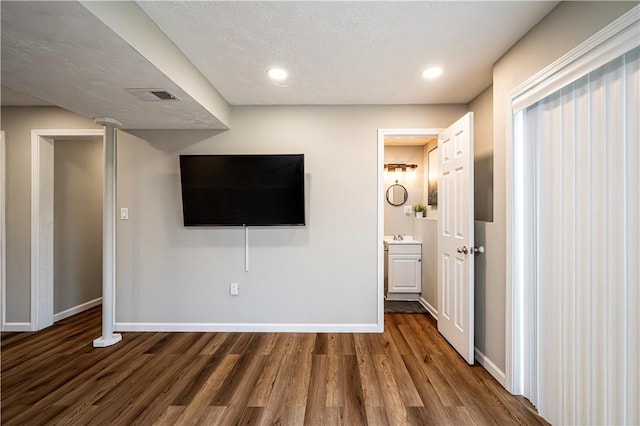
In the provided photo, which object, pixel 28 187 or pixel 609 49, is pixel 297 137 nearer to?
pixel 609 49

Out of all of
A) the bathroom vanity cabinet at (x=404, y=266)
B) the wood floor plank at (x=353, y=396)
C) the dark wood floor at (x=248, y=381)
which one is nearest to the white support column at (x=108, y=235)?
the dark wood floor at (x=248, y=381)

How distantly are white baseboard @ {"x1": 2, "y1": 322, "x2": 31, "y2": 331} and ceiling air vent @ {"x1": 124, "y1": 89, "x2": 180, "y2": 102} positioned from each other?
9.58 feet

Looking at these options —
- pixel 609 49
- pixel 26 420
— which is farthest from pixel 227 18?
pixel 26 420

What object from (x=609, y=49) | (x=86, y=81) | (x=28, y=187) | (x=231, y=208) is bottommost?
(x=231, y=208)

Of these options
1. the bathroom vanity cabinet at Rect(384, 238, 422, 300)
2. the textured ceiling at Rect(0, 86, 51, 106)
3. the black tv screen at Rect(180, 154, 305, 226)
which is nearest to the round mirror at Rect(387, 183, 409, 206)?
the bathroom vanity cabinet at Rect(384, 238, 422, 300)

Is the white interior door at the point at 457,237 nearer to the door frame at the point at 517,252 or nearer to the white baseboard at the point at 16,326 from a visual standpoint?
the door frame at the point at 517,252

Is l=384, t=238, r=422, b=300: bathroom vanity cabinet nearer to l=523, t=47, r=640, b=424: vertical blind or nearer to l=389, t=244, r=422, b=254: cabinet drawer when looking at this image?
l=389, t=244, r=422, b=254: cabinet drawer

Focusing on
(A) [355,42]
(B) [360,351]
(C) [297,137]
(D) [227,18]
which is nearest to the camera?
(D) [227,18]

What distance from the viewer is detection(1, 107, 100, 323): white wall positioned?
3045 mm

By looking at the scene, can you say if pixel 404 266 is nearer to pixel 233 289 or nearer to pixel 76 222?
pixel 233 289

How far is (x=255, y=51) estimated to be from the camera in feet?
6.43

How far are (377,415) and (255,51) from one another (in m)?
2.54

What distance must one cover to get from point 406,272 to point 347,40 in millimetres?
3048

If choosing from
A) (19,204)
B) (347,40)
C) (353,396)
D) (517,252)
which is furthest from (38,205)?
(517,252)
